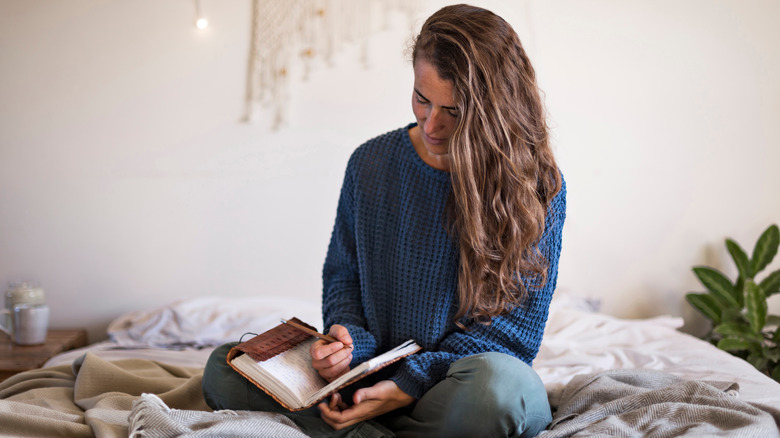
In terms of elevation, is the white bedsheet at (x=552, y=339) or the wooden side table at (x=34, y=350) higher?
the white bedsheet at (x=552, y=339)

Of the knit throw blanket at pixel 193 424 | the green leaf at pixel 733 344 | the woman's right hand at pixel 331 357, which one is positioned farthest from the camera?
the green leaf at pixel 733 344

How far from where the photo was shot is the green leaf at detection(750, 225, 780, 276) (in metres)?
2.57

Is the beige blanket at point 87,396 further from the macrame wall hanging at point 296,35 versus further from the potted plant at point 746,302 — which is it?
the potted plant at point 746,302

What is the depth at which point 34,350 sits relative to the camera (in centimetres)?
211

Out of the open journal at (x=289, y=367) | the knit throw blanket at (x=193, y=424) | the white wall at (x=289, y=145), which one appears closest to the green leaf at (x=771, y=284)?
the white wall at (x=289, y=145)

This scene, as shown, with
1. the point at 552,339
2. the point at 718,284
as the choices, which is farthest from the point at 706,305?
the point at 552,339

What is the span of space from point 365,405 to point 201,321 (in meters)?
1.18

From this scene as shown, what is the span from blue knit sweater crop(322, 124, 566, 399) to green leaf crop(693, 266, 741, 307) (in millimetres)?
1515

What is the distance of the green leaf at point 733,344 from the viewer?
2350 millimetres

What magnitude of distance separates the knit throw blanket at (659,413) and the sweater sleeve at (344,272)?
0.44 meters

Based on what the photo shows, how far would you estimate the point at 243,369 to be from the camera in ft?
3.75

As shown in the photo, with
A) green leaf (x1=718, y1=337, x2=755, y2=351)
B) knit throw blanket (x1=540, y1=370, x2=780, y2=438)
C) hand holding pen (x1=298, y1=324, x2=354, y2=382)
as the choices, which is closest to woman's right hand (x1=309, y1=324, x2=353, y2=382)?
hand holding pen (x1=298, y1=324, x2=354, y2=382)

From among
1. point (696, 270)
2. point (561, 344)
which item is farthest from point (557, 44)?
point (561, 344)

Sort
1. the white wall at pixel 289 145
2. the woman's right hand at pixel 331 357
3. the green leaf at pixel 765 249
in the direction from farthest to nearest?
the green leaf at pixel 765 249 → the white wall at pixel 289 145 → the woman's right hand at pixel 331 357
